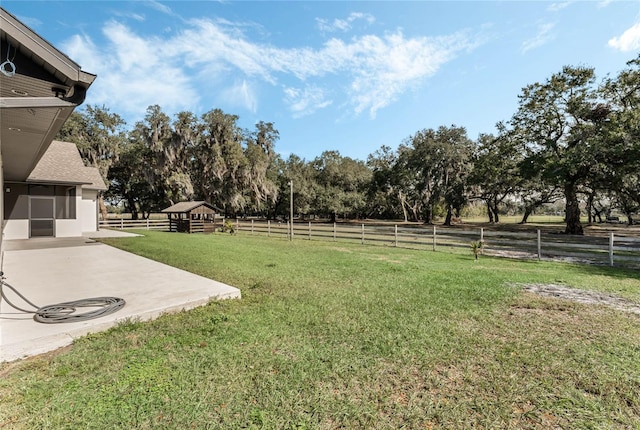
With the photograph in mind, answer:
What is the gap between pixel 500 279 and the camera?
5.65m

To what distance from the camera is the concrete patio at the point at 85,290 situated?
2.88 metres

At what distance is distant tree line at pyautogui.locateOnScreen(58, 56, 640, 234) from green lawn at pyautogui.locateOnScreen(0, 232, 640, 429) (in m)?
14.3

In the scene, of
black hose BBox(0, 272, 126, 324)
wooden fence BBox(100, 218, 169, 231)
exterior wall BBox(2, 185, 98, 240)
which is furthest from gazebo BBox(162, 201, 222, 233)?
black hose BBox(0, 272, 126, 324)

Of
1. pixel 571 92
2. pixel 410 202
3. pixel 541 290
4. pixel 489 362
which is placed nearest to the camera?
pixel 489 362

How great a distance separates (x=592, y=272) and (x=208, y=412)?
339 inches

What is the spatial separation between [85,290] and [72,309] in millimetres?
1017

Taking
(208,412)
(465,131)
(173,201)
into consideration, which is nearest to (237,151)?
(173,201)

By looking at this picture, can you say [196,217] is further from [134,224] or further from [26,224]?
[26,224]

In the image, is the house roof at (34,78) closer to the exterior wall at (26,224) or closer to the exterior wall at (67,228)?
the exterior wall at (26,224)

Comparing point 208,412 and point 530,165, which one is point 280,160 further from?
point 208,412

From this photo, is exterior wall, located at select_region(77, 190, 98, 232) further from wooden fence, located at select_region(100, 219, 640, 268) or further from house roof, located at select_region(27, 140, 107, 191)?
wooden fence, located at select_region(100, 219, 640, 268)

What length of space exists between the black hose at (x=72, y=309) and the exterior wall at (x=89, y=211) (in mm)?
14531

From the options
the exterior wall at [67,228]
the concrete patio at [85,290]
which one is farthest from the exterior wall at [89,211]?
the concrete patio at [85,290]

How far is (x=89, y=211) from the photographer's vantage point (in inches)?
615
